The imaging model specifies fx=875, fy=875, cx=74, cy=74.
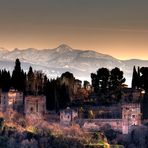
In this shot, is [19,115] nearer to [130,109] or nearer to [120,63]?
[130,109]

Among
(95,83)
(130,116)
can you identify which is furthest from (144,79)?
(130,116)

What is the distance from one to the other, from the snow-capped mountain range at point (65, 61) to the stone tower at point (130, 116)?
92.2 ft

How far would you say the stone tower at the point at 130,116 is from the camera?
55.0 metres

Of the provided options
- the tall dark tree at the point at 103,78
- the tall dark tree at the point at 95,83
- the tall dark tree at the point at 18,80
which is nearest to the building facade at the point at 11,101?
the tall dark tree at the point at 18,80

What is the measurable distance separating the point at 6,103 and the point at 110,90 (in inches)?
280

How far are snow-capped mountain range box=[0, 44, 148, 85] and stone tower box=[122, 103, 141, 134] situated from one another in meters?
28.1

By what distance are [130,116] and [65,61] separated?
1580 inches

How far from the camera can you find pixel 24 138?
52281 millimetres

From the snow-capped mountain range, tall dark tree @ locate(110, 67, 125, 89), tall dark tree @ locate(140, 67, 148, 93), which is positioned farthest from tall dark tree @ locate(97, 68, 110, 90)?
the snow-capped mountain range

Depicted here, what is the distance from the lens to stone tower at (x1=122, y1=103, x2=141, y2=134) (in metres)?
55.0

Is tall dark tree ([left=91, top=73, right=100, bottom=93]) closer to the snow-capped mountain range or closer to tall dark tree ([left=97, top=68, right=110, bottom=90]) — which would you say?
tall dark tree ([left=97, top=68, right=110, bottom=90])

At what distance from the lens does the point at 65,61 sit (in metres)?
94.9

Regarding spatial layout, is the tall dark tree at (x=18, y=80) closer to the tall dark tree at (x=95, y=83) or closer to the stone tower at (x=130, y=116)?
the tall dark tree at (x=95, y=83)

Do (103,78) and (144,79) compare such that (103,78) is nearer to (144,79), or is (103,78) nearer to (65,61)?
(144,79)
